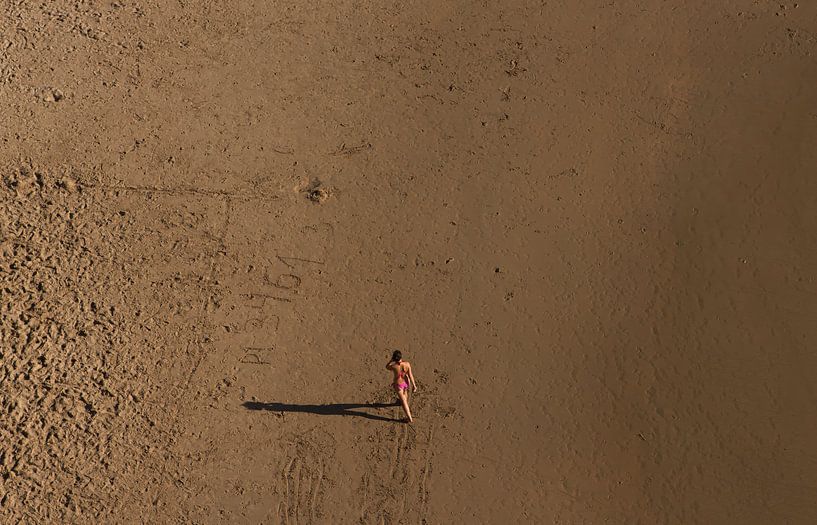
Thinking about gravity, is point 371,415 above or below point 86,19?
below

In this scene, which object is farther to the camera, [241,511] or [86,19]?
[86,19]

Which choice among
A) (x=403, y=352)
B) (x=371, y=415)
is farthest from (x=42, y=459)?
(x=403, y=352)

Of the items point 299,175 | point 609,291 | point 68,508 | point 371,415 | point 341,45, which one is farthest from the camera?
point 341,45

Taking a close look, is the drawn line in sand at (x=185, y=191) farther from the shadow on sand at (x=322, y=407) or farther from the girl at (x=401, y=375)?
the girl at (x=401, y=375)

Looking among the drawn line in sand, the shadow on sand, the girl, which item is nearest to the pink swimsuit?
the girl

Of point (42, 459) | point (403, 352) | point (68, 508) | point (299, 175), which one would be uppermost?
point (299, 175)

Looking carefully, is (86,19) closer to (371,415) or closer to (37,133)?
(37,133)

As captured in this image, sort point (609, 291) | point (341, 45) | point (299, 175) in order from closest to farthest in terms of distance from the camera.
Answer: point (609, 291)
point (299, 175)
point (341, 45)

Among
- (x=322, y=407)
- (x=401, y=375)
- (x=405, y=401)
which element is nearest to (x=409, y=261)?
(x=401, y=375)

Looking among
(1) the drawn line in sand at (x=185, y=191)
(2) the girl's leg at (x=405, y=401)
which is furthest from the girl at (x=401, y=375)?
(1) the drawn line in sand at (x=185, y=191)
